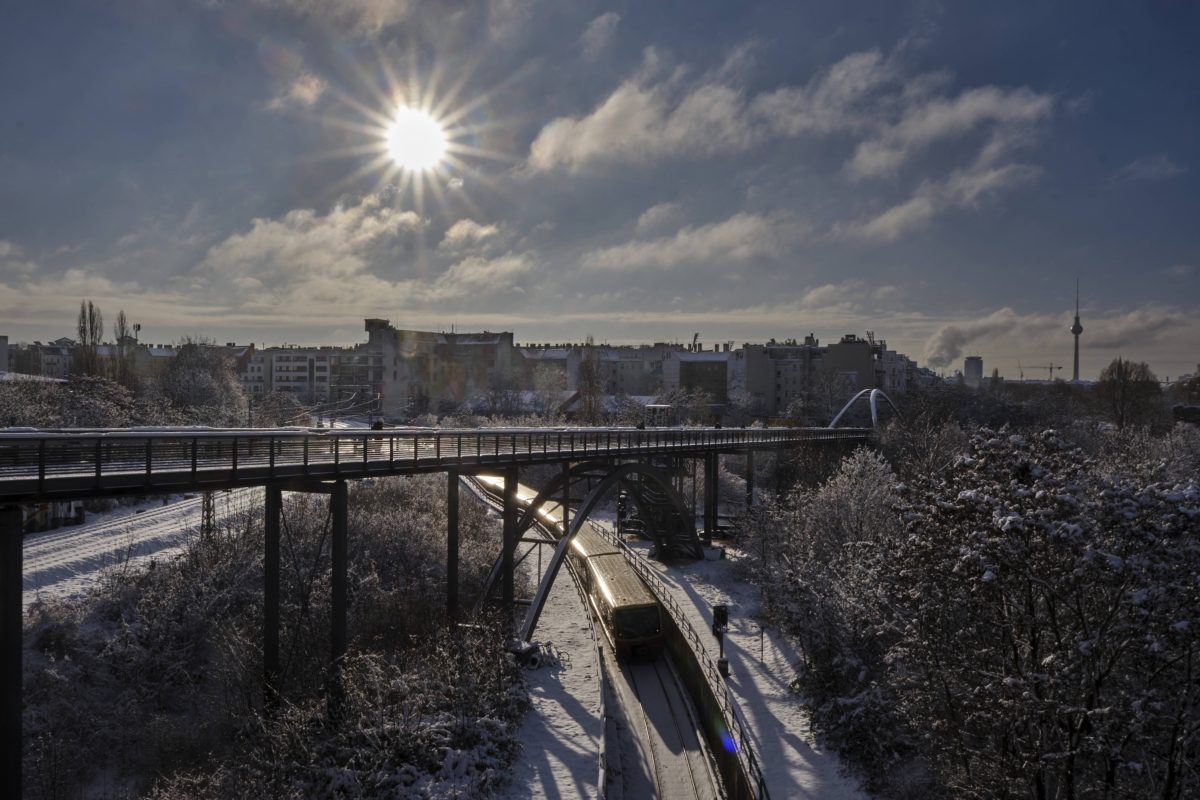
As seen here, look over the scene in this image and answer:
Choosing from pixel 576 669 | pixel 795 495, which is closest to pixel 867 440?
pixel 795 495

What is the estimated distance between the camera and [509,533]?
24.0m

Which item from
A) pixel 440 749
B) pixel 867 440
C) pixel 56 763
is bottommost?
pixel 56 763

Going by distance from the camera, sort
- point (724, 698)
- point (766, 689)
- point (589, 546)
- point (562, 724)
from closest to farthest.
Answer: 1. point (562, 724)
2. point (724, 698)
3. point (766, 689)
4. point (589, 546)

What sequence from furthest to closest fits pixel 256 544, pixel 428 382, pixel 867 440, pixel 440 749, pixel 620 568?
pixel 428 382
pixel 867 440
pixel 256 544
pixel 620 568
pixel 440 749

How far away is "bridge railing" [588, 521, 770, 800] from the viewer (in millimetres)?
→ 16484

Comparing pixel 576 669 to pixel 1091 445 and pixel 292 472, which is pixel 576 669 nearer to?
pixel 292 472

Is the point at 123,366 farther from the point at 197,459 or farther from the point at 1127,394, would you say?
the point at 1127,394

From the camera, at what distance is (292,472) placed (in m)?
17.1

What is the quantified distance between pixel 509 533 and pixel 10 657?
14140 mm

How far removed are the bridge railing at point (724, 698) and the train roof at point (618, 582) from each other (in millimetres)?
2252

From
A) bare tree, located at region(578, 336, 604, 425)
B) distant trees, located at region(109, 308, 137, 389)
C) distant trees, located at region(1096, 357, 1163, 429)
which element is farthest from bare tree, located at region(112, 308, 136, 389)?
distant trees, located at region(1096, 357, 1163, 429)

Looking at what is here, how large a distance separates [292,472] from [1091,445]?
58.2 meters

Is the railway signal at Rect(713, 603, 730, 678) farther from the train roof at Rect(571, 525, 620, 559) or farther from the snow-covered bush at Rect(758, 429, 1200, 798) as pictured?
the train roof at Rect(571, 525, 620, 559)

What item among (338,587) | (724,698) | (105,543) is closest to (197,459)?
(338,587)
